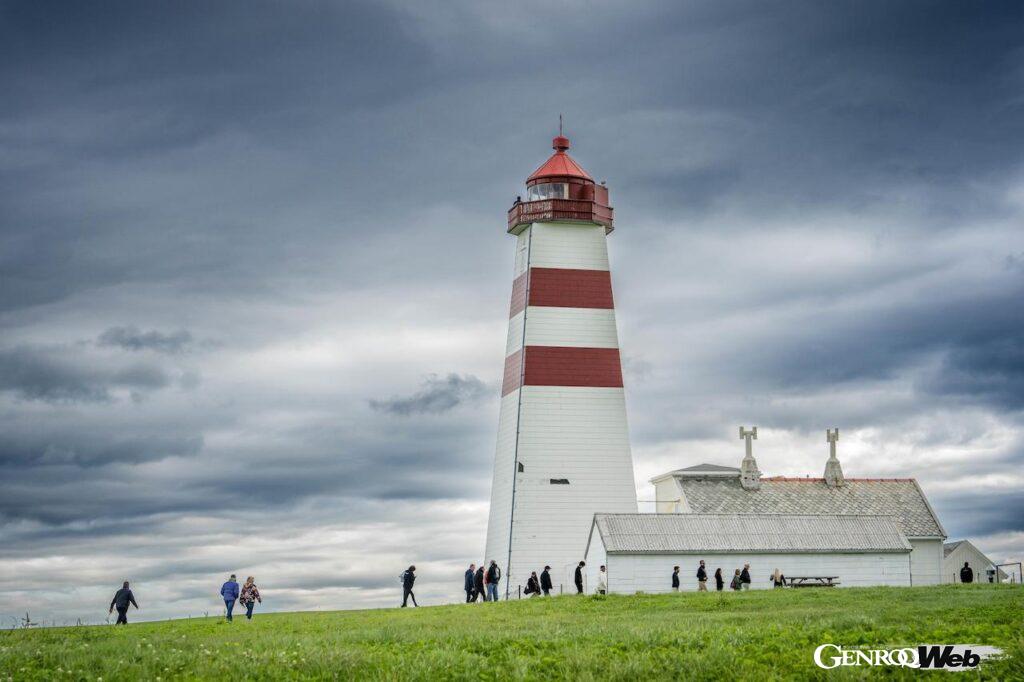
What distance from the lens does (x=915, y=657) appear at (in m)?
21.0

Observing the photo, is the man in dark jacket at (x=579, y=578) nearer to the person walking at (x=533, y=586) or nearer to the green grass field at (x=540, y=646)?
the person walking at (x=533, y=586)

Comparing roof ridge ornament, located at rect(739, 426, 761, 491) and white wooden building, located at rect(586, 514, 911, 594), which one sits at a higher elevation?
roof ridge ornament, located at rect(739, 426, 761, 491)

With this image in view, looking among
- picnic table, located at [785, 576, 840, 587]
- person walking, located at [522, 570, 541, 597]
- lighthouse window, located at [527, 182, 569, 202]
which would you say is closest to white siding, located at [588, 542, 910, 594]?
picnic table, located at [785, 576, 840, 587]

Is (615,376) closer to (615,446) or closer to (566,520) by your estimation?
(615,446)

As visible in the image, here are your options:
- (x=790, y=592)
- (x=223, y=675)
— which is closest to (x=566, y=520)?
(x=790, y=592)

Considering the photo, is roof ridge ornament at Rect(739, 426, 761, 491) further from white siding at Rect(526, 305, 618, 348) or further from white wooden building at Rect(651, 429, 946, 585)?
white siding at Rect(526, 305, 618, 348)

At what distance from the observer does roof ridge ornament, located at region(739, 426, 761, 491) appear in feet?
172

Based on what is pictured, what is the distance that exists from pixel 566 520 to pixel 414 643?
70.6 feet

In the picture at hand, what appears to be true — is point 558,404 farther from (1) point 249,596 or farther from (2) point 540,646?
(2) point 540,646

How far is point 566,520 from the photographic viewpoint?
4541cm

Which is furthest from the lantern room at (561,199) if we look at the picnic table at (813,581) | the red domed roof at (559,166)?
the picnic table at (813,581)

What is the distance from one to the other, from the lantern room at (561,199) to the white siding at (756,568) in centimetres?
1331

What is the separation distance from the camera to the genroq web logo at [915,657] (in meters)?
20.4

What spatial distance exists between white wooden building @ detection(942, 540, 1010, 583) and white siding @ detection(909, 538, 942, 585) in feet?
7.35
